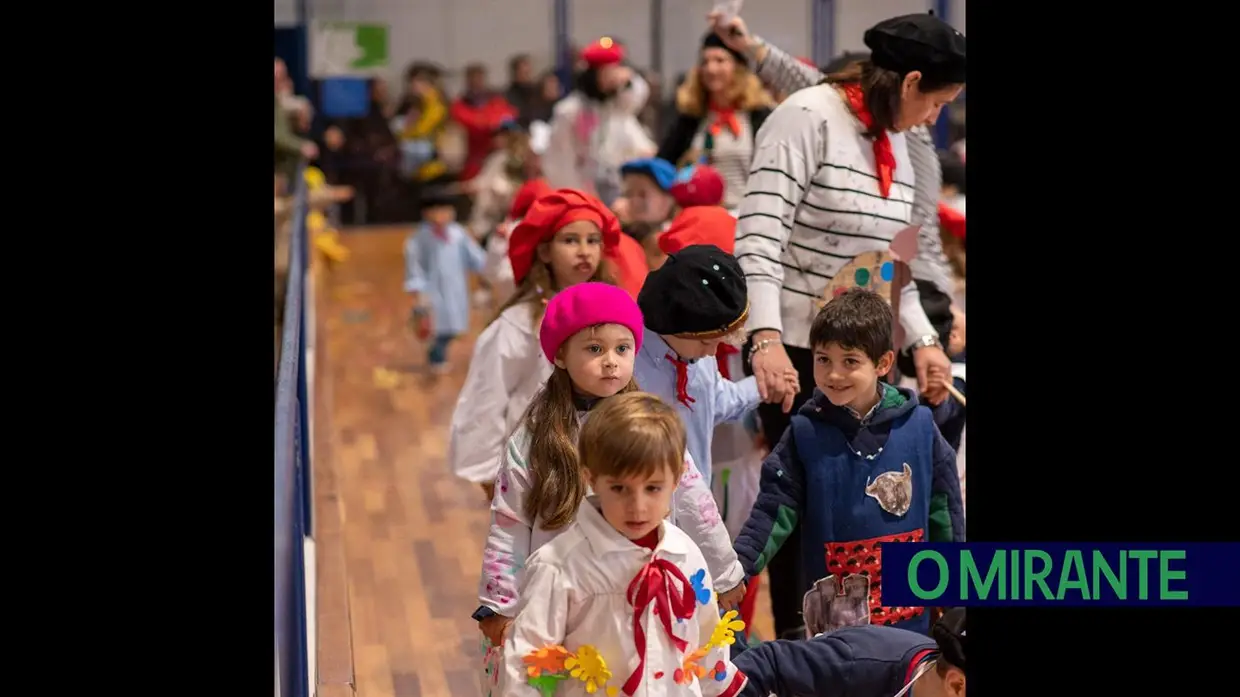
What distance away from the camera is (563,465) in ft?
11.8

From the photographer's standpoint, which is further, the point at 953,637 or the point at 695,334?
the point at 695,334

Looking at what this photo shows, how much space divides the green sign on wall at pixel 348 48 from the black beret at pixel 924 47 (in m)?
11.7

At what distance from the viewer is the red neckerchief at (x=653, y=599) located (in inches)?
123

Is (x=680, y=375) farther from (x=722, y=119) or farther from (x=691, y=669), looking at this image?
(x=722, y=119)

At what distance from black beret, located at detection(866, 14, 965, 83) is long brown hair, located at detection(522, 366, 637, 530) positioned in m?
1.12

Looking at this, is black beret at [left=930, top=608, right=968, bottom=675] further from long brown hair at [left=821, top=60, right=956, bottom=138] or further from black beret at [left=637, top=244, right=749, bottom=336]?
long brown hair at [left=821, top=60, right=956, bottom=138]

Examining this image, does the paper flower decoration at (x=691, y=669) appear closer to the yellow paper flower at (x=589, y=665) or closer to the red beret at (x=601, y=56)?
the yellow paper flower at (x=589, y=665)

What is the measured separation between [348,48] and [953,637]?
12.8 meters

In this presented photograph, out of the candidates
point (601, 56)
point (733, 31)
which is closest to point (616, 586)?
point (733, 31)

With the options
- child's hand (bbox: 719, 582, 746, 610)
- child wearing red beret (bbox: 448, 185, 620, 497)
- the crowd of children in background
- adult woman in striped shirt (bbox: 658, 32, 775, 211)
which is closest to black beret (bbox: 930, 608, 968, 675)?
the crowd of children in background

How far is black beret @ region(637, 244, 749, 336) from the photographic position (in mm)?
4129

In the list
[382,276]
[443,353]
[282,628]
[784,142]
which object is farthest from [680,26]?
[282,628]
